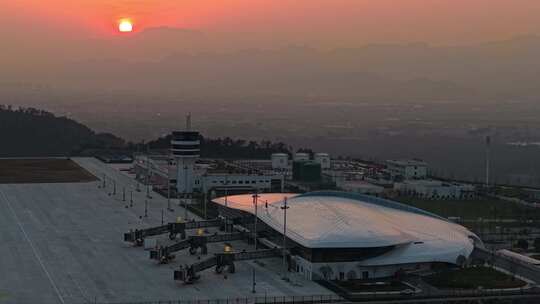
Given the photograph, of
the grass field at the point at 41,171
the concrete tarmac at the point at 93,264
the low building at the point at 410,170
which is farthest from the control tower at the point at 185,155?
the low building at the point at 410,170

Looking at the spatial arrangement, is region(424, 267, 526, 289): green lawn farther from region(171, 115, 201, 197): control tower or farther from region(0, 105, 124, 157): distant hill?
region(0, 105, 124, 157): distant hill

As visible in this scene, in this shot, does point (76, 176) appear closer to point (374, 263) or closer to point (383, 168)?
point (383, 168)

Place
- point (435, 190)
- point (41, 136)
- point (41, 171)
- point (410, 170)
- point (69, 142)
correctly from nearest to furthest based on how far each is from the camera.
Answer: point (435, 190) < point (410, 170) < point (41, 171) < point (69, 142) < point (41, 136)

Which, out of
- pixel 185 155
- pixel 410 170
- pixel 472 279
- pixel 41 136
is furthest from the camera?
pixel 41 136

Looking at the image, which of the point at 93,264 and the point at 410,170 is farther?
the point at 410,170

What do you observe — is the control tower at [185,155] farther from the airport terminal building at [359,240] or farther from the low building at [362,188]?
the airport terminal building at [359,240]

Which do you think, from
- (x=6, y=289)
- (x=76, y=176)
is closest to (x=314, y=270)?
(x=6, y=289)

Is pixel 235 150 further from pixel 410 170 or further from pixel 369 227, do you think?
pixel 369 227

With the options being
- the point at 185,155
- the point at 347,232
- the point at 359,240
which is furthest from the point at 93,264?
the point at 185,155
